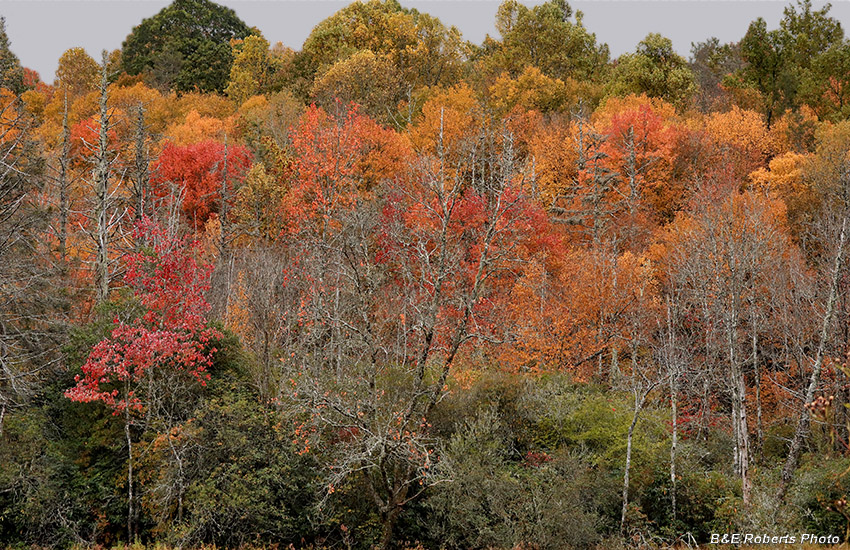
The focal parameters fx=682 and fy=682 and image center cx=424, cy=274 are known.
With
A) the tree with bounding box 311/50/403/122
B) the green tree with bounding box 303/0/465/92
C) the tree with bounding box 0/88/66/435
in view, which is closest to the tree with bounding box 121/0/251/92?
the green tree with bounding box 303/0/465/92

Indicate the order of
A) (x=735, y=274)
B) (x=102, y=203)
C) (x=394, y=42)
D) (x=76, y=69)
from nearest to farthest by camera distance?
1. (x=735, y=274)
2. (x=102, y=203)
3. (x=394, y=42)
4. (x=76, y=69)

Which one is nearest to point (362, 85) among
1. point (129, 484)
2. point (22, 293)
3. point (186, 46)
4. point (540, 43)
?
point (540, 43)

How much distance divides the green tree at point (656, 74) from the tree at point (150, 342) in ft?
123

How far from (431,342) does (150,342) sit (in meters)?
6.80

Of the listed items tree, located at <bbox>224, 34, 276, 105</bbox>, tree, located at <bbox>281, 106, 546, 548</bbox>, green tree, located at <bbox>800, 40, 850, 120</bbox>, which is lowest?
tree, located at <bbox>281, 106, 546, 548</bbox>

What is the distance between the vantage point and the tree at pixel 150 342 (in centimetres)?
1622

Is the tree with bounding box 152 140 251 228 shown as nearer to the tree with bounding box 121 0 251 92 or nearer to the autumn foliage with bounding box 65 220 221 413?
the autumn foliage with bounding box 65 220 221 413

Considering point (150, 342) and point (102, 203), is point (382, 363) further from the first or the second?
point (102, 203)

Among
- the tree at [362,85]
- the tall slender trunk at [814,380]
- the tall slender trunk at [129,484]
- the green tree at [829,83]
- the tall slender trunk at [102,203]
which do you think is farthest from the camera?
the tree at [362,85]

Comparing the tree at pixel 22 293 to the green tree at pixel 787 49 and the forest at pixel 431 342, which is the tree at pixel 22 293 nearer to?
the forest at pixel 431 342

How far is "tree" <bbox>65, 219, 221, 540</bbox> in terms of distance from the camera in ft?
53.2

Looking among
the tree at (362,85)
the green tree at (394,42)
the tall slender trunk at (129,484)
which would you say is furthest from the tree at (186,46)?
the tall slender trunk at (129,484)

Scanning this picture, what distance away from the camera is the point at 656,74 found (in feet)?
153

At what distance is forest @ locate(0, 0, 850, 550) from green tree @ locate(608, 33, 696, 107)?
5.87 metres
